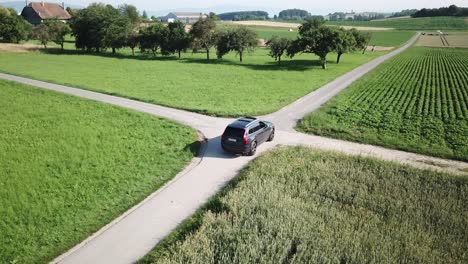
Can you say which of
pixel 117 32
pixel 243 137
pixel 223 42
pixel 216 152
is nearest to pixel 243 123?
pixel 243 137

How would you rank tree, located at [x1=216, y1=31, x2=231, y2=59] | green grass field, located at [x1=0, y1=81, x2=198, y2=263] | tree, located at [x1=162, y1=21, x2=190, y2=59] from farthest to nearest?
tree, located at [x1=162, y1=21, x2=190, y2=59] < tree, located at [x1=216, y1=31, x2=231, y2=59] < green grass field, located at [x1=0, y1=81, x2=198, y2=263]

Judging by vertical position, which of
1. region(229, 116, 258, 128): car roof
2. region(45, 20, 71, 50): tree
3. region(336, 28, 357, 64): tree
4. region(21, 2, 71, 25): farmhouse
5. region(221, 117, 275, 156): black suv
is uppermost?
region(21, 2, 71, 25): farmhouse

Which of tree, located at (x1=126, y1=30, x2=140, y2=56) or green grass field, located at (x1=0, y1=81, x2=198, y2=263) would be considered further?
tree, located at (x1=126, y1=30, x2=140, y2=56)

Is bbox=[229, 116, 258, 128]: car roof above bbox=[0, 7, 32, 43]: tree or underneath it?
underneath

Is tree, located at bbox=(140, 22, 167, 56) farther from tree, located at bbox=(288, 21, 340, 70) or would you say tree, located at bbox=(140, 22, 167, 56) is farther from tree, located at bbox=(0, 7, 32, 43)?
tree, located at bbox=(0, 7, 32, 43)

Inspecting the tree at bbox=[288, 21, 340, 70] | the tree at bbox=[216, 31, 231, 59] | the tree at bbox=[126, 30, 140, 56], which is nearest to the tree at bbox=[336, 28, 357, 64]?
the tree at bbox=[288, 21, 340, 70]

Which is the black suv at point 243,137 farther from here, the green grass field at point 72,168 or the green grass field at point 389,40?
the green grass field at point 389,40
